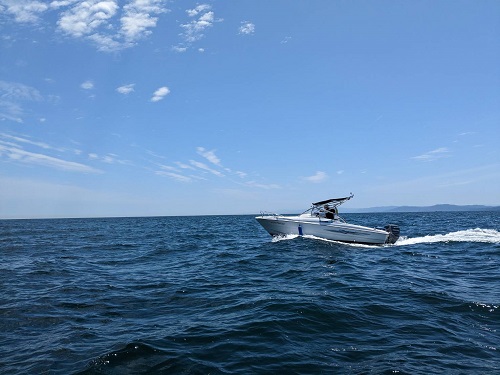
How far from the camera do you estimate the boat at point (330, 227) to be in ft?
81.4

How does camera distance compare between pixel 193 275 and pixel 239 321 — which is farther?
pixel 193 275

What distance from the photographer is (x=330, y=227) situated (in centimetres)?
2470

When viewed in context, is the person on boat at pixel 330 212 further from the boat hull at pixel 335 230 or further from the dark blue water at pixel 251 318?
the dark blue water at pixel 251 318

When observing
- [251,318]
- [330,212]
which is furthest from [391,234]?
[251,318]

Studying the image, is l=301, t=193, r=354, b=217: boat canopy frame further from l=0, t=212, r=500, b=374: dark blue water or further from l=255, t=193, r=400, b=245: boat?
l=0, t=212, r=500, b=374: dark blue water

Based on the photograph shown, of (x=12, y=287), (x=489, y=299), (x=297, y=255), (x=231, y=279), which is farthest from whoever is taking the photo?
(x=297, y=255)

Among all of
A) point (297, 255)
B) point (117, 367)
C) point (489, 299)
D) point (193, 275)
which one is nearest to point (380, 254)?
point (297, 255)

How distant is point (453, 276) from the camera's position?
43.7 ft

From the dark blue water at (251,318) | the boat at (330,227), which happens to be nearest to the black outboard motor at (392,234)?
the boat at (330,227)

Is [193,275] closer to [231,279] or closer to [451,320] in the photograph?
[231,279]

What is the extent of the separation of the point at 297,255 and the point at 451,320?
10961mm

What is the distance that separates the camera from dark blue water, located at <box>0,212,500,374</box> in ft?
19.5

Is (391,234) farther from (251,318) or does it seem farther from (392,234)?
(251,318)

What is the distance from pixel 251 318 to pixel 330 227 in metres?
17.6
